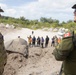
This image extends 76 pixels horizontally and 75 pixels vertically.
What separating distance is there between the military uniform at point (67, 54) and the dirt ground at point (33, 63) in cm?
1070

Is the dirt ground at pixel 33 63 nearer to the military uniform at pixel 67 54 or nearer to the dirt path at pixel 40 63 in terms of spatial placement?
the dirt path at pixel 40 63

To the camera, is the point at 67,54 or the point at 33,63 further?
the point at 33,63

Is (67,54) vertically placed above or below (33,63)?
above

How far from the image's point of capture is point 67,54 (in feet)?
9.16

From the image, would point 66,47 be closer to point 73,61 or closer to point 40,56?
point 73,61

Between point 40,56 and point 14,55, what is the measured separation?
194cm

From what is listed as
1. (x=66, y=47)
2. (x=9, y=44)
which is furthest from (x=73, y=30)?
(x=9, y=44)

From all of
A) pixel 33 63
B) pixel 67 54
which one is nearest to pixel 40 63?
pixel 33 63

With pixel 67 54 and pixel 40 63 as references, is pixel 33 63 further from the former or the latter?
pixel 67 54

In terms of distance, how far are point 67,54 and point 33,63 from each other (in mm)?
14124

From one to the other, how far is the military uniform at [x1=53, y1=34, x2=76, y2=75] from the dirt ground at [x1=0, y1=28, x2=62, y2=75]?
1070cm

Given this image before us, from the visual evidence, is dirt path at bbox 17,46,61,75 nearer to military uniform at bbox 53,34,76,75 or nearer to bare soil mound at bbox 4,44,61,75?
bare soil mound at bbox 4,44,61,75

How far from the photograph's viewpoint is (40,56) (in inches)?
711

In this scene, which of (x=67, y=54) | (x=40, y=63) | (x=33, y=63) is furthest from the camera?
(x=33, y=63)
